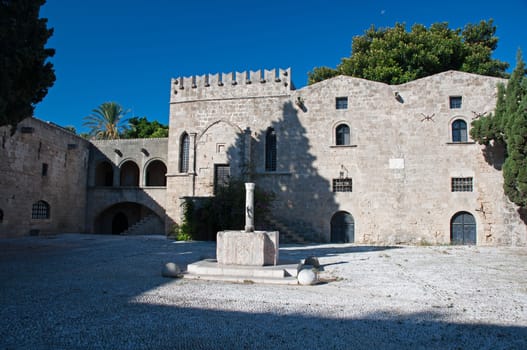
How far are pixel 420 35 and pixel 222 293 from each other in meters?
22.7

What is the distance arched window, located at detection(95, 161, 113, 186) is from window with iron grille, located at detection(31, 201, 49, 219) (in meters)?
4.70

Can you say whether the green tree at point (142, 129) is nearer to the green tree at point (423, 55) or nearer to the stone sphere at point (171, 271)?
the green tree at point (423, 55)

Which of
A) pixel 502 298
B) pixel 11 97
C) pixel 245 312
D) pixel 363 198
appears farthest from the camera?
pixel 363 198

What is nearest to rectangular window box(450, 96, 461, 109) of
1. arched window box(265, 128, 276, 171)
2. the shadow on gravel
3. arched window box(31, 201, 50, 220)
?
the shadow on gravel

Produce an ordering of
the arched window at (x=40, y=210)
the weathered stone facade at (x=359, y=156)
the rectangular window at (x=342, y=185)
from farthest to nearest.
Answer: the arched window at (x=40, y=210) < the rectangular window at (x=342, y=185) < the weathered stone facade at (x=359, y=156)

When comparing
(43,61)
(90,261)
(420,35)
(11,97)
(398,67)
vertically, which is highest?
(420,35)

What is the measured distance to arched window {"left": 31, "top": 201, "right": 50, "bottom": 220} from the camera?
1985 cm

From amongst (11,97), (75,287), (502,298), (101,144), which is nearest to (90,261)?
(75,287)

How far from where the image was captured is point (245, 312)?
217 inches

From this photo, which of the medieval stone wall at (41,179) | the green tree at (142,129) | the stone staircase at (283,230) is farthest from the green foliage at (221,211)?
the green tree at (142,129)

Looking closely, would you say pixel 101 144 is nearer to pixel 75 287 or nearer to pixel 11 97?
pixel 11 97

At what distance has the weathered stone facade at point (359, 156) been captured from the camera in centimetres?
1762

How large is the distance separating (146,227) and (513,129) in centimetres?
1890

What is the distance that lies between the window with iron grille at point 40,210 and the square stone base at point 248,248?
15.1 m
